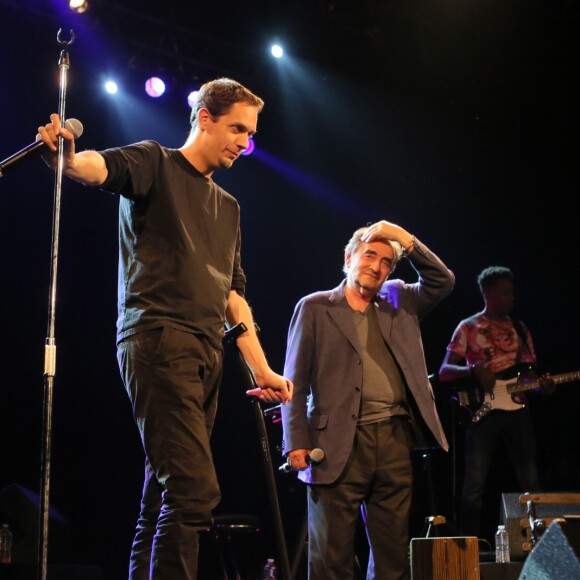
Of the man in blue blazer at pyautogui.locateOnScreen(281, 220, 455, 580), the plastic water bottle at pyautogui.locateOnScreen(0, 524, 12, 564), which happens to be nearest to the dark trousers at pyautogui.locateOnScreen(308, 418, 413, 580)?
the man in blue blazer at pyautogui.locateOnScreen(281, 220, 455, 580)

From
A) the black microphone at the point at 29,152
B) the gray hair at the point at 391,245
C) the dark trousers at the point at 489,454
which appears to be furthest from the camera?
the dark trousers at the point at 489,454

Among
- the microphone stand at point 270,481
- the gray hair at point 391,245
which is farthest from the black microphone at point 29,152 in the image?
the gray hair at point 391,245

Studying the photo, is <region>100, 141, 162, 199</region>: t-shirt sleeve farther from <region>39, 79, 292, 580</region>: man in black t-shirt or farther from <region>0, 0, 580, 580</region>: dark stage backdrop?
<region>0, 0, 580, 580</region>: dark stage backdrop

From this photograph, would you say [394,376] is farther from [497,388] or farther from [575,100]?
[575,100]

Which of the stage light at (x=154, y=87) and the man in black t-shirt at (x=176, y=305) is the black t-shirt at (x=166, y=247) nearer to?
the man in black t-shirt at (x=176, y=305)

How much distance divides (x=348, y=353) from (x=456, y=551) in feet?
4.95

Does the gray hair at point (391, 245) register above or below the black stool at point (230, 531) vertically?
above

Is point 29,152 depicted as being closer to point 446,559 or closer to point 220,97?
point 220,97

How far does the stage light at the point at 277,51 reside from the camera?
7199 millimetres

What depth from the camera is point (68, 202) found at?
6.64 meters

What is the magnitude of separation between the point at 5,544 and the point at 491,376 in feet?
12.1

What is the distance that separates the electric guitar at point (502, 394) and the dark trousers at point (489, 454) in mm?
50

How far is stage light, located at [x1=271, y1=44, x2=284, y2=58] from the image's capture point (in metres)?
7.20

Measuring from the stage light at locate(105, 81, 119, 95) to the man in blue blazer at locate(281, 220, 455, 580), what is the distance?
371cm
